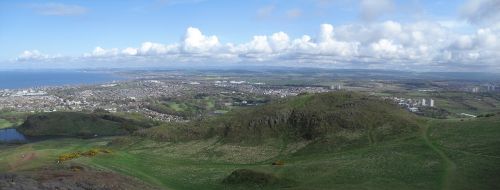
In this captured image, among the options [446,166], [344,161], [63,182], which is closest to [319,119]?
[344,161]

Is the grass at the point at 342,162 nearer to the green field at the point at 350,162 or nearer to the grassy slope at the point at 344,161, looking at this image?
the green field at the point at 350,162

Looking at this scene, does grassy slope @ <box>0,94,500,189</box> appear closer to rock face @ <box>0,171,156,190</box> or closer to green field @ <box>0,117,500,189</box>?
green field @ <box>0,117,500,189</box>

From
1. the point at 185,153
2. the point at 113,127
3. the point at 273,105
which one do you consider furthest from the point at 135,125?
the point at 185,153

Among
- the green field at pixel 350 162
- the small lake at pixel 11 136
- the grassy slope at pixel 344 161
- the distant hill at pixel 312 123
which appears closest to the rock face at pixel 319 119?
the distant hill at pixel 312 123

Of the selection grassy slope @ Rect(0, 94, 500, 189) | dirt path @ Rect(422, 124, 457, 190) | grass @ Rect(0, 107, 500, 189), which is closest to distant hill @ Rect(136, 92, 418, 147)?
grassy slope @ Rect(0, 94, 500, 189)

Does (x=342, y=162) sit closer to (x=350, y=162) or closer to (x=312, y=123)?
(x=350, y=162)

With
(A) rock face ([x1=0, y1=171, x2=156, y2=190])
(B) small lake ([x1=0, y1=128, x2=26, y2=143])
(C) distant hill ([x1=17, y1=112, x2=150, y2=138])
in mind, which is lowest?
(B) small lake ([x1=0, y1=128, x2=26, y2=143])

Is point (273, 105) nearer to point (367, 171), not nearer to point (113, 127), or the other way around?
point (367, 171)
